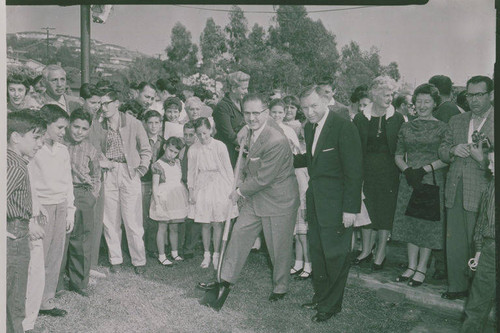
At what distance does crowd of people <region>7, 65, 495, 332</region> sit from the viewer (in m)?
3.81

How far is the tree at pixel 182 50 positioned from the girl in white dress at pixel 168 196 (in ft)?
3.37

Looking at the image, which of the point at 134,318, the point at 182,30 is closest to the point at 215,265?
the point at 134,318

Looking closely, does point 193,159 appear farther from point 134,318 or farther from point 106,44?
point 134,318

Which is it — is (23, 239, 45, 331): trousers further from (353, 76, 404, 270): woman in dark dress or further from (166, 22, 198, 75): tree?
(353, 76, 404, 270): woman in dark dress

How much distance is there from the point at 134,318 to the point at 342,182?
82.4 inches

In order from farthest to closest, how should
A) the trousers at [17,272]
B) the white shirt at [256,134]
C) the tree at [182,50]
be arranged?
the tree at [182,50] → the white shirt at [256,134] → the trousers at [17,272]

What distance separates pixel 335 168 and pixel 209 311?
165 centimetres

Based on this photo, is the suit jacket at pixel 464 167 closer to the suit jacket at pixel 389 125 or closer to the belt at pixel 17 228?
the suit jacket at pixel 389 125

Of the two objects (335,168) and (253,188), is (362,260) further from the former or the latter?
(253,188)

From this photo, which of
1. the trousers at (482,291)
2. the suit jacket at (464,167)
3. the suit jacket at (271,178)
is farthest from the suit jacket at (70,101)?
the trousers at (482,291)

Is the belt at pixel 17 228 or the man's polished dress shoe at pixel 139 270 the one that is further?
the man's polished dress shoe at pixel 139 270

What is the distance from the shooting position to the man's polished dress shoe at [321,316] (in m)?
4.25

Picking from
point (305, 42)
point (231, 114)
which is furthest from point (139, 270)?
point (305, 42)

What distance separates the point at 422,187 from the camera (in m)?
4.75
